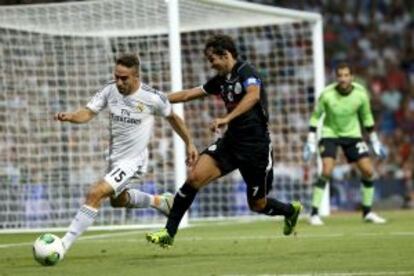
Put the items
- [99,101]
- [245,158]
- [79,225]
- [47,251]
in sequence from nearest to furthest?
[47,251] → [79,225] → [245,158] → [99,101]

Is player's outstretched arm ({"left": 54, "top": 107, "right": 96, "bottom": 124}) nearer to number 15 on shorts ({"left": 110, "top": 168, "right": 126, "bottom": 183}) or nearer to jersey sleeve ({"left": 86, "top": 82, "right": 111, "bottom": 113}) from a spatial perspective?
jersey sleeve ({"left": 86, "top": 82, "right": 111, "bottom": 113})

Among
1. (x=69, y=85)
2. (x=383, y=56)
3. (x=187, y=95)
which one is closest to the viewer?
(x=187, y=95)

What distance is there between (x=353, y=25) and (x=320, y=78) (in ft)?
37.5

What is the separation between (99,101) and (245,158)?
60.1 inches

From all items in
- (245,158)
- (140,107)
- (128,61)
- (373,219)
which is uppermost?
(128,61)

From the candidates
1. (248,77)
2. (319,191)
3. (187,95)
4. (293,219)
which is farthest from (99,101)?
(319,191)

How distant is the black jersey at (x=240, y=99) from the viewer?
1130cm

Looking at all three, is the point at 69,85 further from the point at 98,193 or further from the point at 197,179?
the point at 98,193

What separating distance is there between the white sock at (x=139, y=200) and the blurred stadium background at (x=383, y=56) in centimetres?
1338

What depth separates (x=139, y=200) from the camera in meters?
12.7

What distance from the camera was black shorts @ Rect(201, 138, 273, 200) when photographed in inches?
451

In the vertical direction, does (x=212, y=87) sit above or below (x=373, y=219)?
above

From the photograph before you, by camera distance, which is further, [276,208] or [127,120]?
[276,208]

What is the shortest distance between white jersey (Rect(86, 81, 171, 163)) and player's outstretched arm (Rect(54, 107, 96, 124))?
0.10m
